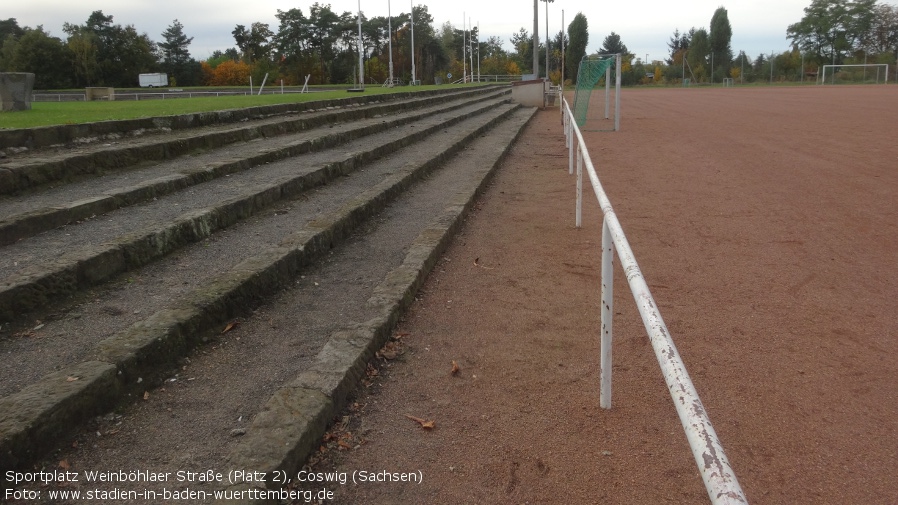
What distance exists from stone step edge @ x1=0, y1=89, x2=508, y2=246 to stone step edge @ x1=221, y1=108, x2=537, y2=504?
2.35m

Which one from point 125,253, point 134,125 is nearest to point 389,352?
point 125,253

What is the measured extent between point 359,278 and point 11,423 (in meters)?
2.62

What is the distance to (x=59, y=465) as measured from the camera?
262cm

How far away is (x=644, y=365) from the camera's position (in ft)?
12.5

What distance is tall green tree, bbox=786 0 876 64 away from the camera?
7525 cm

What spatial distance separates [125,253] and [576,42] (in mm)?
82139

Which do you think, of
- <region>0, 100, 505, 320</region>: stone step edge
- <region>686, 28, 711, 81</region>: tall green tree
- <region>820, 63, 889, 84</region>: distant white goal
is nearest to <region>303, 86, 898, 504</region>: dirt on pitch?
<region>0, 100, 505, 320</region>: stone step edge

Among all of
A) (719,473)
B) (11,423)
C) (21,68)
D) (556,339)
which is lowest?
(556,339)

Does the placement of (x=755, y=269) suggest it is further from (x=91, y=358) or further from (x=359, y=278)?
(x=91, y=358)

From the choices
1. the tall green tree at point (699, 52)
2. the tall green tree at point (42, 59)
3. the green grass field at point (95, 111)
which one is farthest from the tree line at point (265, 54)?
the green grass field at point (95, 111)

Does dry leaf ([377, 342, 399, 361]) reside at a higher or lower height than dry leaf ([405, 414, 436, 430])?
higher

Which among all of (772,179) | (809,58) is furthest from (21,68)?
(809,58)

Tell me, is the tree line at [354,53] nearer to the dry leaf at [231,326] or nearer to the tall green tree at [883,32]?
the tall green tree at [883,32]

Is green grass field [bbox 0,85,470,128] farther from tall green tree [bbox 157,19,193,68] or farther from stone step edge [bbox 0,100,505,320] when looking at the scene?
tall green tree [bbox 157,19,193,68]
